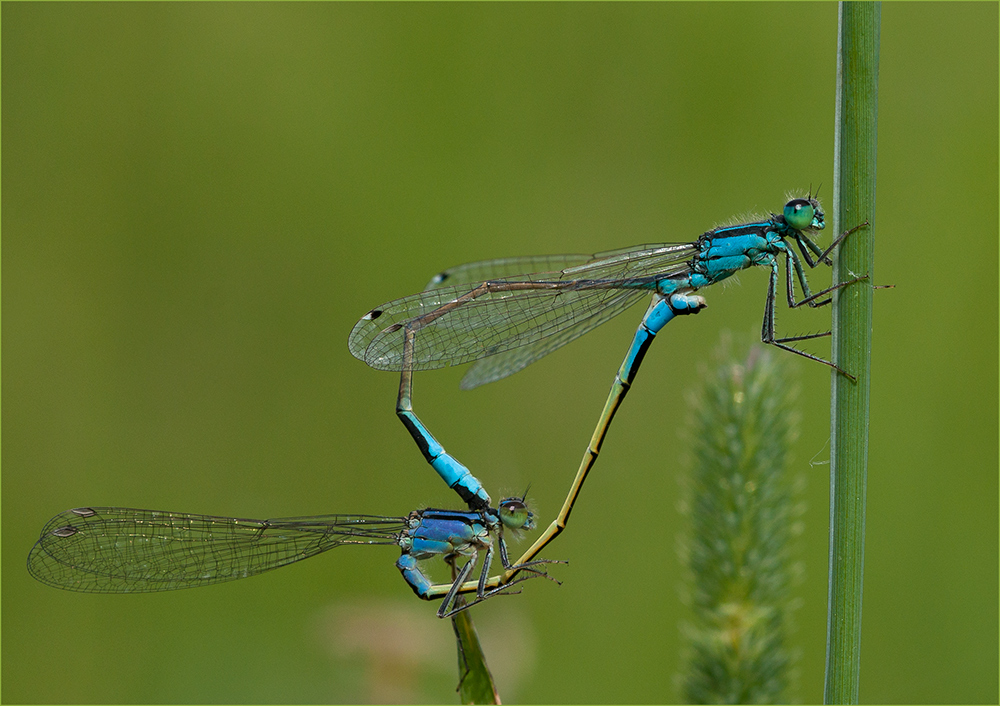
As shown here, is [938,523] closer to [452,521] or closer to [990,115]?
[990,115]

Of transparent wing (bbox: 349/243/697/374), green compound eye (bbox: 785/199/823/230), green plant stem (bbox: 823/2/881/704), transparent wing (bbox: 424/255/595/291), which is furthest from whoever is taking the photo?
transparent wing (bbox: 424/255/595/291)

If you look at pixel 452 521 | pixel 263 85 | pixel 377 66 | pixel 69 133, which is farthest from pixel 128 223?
pixel 452 521

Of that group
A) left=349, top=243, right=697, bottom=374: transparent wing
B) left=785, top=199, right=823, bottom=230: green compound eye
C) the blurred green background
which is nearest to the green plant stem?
left=785, top=199, right=823, bottom=230: green compound eye

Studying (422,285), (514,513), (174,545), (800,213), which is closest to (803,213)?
(800,213)

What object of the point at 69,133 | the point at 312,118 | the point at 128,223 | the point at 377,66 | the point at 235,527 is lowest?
the point at 235,527

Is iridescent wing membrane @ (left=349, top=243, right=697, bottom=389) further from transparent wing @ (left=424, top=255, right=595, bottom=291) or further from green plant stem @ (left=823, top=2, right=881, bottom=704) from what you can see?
green plant stem @ (left=823, top=2, right=881, bottom=704)

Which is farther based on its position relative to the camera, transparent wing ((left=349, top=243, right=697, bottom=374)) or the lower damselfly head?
transparent wing ((left=349, top=243, right=697, bottom=374))

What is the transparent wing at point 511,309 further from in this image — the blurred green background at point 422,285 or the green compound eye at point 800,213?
the blurred green background at point 422,285
